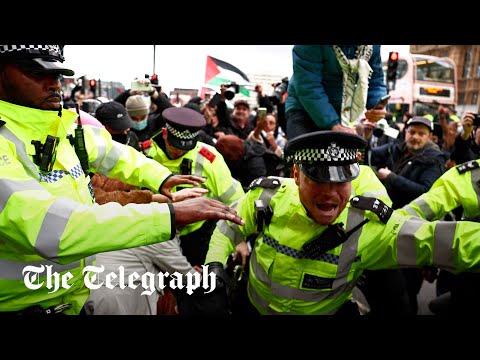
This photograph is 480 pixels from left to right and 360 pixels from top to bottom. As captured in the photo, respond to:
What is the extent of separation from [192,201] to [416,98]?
14067 mm

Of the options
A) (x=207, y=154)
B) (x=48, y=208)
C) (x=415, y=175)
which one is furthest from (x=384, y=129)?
(x=48, y=208)

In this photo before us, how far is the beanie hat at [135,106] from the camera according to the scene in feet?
16.8

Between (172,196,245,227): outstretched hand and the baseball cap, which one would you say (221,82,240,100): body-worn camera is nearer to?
the baseball cap

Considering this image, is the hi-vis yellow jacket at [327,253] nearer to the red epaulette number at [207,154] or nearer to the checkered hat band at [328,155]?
the checkered hat band at [328,155]

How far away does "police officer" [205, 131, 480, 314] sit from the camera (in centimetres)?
179

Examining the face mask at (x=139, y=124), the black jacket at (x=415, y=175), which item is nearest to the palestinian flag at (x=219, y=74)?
the face mask at (x=139, y=124)

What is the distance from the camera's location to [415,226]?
6.15 feet

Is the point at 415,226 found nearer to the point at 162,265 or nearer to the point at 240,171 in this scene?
the point at 162,265

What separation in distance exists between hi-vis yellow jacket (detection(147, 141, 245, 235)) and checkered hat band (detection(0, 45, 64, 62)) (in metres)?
1.83

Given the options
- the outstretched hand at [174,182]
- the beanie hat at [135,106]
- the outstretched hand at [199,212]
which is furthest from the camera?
the beanie hat at [135,106]

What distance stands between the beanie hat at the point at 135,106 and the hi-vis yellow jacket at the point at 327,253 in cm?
330

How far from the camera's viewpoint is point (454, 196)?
2459mm

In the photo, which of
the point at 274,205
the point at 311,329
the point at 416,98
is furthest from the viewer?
the point at 416,98

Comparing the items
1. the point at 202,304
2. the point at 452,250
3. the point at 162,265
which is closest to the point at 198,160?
the point at 162,265
